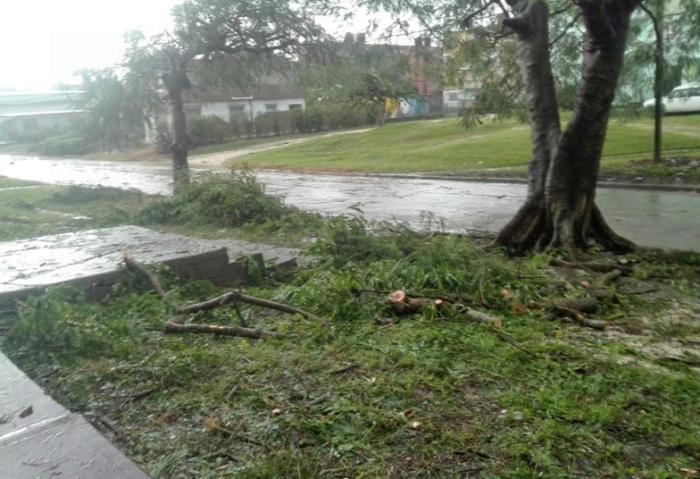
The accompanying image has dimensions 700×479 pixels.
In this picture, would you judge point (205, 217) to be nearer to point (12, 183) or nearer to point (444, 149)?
point (12, 183)

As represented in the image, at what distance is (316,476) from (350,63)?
11.9 meters

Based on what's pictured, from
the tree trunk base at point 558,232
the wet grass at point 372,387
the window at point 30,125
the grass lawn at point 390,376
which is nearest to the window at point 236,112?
the window at point 30,125

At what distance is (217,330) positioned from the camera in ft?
16.8

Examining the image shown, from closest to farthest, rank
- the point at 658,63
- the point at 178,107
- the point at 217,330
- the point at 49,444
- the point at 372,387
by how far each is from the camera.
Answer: the point at 49,444
the point at 372,387
the point at 217,330
the point at 178,107
the point at 658,63

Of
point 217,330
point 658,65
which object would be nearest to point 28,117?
point 658,65

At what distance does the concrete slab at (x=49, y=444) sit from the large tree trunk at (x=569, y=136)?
6.17 metres

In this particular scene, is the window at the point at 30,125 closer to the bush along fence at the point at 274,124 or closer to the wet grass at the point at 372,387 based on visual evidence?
the bush along fence at the point at 274,124

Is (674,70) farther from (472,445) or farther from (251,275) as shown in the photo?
(472,445)

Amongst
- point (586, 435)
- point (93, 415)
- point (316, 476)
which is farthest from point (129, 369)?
point (586, 435)

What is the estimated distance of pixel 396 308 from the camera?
556cm

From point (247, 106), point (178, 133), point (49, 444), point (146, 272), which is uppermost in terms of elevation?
point (247, 106)

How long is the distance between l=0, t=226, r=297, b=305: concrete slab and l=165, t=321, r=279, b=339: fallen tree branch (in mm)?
1344

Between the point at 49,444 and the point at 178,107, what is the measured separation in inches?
541

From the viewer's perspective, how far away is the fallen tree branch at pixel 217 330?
5055 mm
